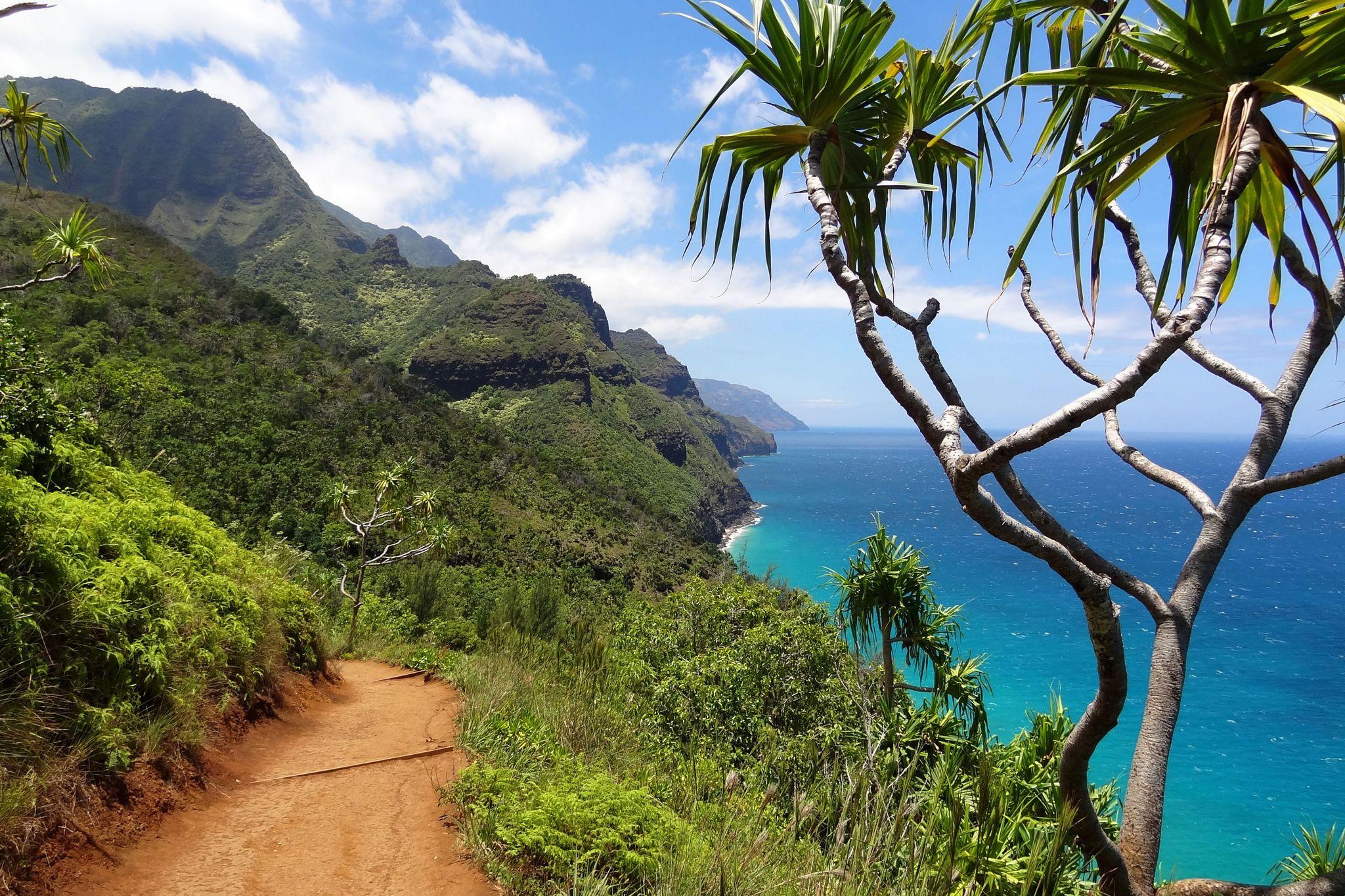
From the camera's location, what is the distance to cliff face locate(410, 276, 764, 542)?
72188 millimetres

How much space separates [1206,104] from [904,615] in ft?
20.3

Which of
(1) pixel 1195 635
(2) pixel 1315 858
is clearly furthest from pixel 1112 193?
(1) pixel 1195 635

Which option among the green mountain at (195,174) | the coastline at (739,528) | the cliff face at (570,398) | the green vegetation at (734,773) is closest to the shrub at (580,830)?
the green vegetation at (734,773)

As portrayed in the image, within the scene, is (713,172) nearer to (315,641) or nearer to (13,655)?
(13,655)

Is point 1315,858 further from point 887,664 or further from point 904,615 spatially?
point 904,615

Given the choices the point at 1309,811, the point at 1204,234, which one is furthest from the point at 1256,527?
the point at 1204,234

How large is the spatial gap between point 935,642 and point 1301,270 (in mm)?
5470

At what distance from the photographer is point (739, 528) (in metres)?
91.6

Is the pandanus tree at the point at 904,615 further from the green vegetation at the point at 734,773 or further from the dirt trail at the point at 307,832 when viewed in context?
the dirt trail at the point at 307,832

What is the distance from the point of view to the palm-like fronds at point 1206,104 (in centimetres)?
173

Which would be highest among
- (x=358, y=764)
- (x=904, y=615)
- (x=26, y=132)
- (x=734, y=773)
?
(x=26, y=132)

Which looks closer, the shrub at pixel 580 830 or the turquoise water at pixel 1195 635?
the shrub at pixel 580 830

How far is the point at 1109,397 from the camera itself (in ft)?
5.53

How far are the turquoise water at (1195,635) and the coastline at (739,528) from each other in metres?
1.56
